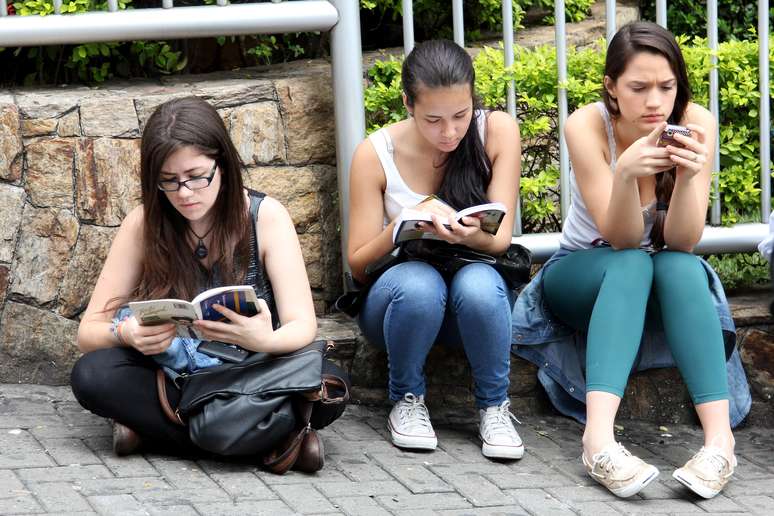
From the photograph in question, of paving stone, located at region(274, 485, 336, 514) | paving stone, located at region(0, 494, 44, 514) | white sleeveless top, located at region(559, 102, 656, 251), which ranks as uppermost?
white sleeveless top, located at region(559, 102, 656, 251)

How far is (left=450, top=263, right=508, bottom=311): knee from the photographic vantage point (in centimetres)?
386

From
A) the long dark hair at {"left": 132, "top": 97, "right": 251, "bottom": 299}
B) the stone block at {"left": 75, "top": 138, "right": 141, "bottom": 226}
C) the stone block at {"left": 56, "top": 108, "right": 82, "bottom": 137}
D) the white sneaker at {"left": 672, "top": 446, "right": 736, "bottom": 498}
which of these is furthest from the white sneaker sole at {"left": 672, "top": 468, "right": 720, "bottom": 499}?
the stone block at {"left": 56, "top": 108, "right": 82, "bottom": 137}

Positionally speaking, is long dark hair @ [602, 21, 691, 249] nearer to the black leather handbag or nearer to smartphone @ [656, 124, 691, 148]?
smartphone @ [656, 124, 691, 148]

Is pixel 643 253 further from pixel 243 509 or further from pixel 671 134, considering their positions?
pixel 243 509

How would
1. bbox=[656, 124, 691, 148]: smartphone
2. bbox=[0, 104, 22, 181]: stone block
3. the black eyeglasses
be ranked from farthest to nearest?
bbox=[0, 104, 22, 181]: stone block < bbox=[656, 124, 691, 148]: smartphone < the black eyeglasses

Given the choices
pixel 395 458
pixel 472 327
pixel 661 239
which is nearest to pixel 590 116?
pixel 661 239

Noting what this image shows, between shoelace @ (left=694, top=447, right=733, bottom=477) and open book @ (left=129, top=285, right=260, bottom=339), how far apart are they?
1388 mm

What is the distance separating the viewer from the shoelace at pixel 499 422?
3.96m

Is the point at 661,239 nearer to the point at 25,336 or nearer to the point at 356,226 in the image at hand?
the point at 356,226

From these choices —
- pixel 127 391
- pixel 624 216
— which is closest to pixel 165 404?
pixel 127 391

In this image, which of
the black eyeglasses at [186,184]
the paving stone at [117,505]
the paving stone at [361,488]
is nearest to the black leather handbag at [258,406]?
the paving stone at [361,488]

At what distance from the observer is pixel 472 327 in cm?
390

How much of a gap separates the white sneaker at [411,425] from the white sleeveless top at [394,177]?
2.07ft

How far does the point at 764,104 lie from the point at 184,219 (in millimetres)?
2206
